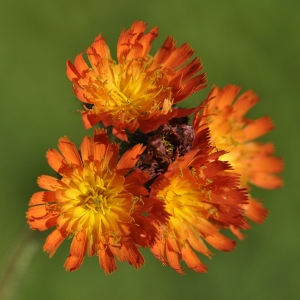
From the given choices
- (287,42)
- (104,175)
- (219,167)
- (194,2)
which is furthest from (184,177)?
(287,42)

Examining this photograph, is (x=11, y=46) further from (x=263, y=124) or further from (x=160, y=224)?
(x=160, y=224)

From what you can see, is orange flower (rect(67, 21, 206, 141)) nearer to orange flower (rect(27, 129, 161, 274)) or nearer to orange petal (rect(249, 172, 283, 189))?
orange flower (rect(27, 129, 161, 274))

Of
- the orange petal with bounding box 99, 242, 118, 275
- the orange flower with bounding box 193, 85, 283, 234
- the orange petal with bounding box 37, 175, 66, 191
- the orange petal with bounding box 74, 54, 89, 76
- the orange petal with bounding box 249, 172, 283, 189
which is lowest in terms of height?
the orange petal with bounding box 99, 242, 118, 275

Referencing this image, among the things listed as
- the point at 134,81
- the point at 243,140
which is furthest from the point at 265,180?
the point at 134,81

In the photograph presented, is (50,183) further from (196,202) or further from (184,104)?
(184,104)

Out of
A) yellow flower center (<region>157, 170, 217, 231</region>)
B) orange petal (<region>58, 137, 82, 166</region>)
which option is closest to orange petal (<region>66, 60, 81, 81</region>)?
orange petal (<region>58, 137, 82, 166</region>)

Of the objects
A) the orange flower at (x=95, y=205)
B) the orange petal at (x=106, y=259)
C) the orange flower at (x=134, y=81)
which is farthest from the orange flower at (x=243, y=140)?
the orange petal at (x=106, y=259)
